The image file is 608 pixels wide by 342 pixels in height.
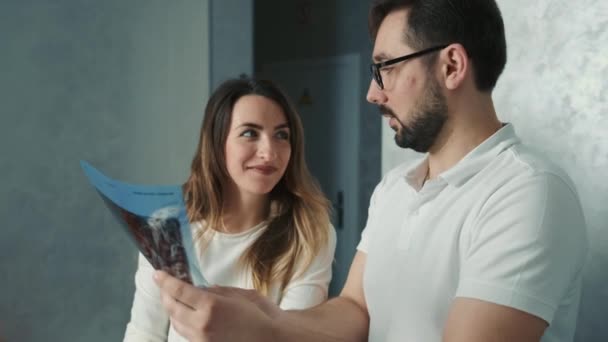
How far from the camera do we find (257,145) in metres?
1.86

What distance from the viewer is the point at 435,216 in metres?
1.20

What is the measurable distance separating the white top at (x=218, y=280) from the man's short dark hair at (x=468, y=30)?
29.4 inches

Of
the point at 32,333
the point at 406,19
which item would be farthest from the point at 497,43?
the point at 32,333

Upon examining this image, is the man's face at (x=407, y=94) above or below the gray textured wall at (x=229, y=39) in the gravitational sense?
below

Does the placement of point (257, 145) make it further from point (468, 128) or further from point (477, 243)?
point (477, 243)

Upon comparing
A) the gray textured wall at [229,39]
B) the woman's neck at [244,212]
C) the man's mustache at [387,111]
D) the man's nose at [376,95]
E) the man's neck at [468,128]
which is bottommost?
the woman's neck at [244,212]

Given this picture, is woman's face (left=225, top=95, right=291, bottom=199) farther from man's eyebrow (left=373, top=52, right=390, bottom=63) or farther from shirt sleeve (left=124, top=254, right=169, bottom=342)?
man's eyebrow (left=373, top=52, right=390, bottom=63)

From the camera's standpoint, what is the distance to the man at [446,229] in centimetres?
100

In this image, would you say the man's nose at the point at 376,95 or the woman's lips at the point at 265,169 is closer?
the man's nose at the point at 376,95

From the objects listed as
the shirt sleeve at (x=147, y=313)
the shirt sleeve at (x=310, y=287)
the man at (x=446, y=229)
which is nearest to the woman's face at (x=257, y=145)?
the shirt sleeve at (x=310, y=287)

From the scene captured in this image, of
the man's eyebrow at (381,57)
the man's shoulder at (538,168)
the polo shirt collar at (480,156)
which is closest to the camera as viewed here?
the man's shoulder at (538,168)

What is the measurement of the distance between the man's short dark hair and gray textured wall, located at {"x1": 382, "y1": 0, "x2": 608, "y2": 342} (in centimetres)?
17

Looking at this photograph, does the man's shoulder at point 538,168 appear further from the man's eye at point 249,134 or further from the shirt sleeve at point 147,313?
the shirt sleeve at point 147,313

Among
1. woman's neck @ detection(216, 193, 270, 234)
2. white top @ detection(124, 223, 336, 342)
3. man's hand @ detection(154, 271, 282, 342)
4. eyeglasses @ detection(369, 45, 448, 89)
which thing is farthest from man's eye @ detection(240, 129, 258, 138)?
man's hand @ detection(154, 271, 282, 342)
